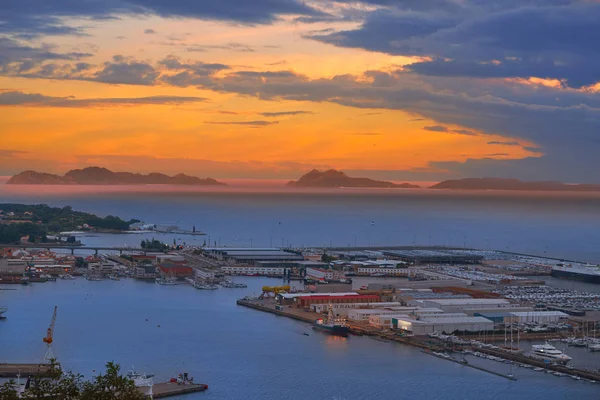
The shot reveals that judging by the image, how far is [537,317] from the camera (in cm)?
1611

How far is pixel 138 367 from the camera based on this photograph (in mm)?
11930

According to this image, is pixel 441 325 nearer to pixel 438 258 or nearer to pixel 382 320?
pixel 382 320

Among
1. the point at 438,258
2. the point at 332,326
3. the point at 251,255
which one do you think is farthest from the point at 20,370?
the point at 438,258

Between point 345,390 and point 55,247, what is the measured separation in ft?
67.7

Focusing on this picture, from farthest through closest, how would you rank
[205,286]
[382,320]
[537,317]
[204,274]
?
[204,274], [205,286], [537,317], [382,320]

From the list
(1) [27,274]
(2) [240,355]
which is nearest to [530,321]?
(2) [240,355]

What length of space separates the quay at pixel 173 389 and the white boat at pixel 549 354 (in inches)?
192

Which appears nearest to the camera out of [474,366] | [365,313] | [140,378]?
[140,378]

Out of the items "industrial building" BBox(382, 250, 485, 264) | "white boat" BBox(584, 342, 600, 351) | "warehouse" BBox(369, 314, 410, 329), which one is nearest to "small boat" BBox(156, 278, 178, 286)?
"warehouse" BBox(369, 314, 410, 329)

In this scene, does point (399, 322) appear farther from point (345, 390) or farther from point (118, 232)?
point (118, 232)

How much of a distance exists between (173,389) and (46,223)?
30.2 metres

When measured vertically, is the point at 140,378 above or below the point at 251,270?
below

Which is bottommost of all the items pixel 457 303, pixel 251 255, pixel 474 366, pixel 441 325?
pixel 474 366

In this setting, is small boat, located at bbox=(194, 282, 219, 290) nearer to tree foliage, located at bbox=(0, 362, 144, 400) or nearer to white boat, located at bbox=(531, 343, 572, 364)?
white boat, located at bbox=(531, 343, 572, 364)
